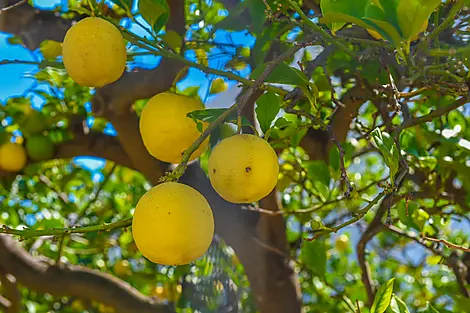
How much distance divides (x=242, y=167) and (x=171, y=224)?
97mm

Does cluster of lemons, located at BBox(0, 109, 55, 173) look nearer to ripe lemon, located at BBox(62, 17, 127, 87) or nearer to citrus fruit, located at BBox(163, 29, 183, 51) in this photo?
citrus fruit, located at BBox(163, 29, 183, 51)

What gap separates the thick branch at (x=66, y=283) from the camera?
1494 millimetres

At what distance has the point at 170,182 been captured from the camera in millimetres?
589

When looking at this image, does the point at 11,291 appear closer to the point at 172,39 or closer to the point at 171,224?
the point at 172,39

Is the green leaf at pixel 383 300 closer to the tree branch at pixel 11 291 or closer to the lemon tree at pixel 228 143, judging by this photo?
the lemon tree at pixel 228 143

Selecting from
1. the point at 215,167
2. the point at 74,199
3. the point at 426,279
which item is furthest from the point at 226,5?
the point at 426,279

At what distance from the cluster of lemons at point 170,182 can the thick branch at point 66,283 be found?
89cm

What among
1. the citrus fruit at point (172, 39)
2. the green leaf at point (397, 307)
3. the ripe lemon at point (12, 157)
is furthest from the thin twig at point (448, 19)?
the ripe lemon at point (12, 157)

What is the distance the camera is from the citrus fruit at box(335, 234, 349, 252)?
2.25m

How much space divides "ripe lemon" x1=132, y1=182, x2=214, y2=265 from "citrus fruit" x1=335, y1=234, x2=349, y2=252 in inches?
68.7

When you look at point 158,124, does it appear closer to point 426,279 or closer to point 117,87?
point 117,87

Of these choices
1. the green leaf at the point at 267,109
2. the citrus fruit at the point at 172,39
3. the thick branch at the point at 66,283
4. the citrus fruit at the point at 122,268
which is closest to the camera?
the green leaf at the point at 267,109

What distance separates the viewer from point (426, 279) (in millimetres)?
2406

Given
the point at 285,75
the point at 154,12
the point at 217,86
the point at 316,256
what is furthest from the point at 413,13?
the point at 217,86
